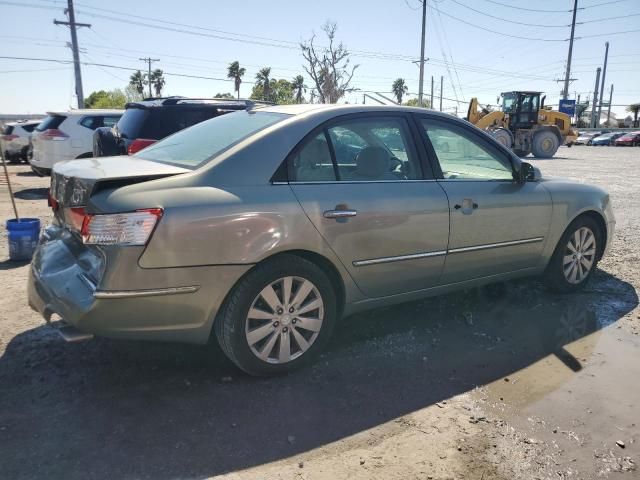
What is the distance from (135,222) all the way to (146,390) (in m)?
1.02

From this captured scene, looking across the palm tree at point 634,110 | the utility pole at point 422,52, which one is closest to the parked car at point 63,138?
the utility pole at point 422,52

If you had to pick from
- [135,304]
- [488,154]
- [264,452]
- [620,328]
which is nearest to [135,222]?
Answer: [135,304]

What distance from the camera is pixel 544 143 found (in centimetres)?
2466

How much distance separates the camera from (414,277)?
11.9ft

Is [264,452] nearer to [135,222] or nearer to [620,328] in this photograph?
[135,222]

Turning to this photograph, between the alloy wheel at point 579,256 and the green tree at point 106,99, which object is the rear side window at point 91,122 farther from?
the green tree at point 106,99

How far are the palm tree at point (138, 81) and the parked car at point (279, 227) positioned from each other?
264 ft

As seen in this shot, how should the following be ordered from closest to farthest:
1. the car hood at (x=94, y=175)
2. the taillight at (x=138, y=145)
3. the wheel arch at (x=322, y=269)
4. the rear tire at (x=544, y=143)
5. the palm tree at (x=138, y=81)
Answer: the car hood at (x=94, y=175), the wheel arch at (x=322, y=269), the taillight at (x=138, y=145), the rear tire at (x=544, y=143), the palm tree at (x=138, y=81)

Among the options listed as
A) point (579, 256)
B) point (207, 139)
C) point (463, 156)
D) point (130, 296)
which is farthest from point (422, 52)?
point (130, 296)

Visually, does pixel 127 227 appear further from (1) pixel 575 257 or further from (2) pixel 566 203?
(1) pixel 575 257

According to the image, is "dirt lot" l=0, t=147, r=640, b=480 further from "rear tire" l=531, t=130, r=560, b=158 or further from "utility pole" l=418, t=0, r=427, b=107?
"utility pole" l=418, t=0, r=427, b=107

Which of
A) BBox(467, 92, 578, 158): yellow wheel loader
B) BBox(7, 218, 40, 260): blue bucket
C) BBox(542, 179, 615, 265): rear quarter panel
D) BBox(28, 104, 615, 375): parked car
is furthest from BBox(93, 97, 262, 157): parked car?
BBox(467, 92, 578, 158): yellow wheel loader

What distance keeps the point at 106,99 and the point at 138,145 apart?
7129cm

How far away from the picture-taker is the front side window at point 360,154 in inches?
127
